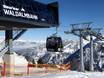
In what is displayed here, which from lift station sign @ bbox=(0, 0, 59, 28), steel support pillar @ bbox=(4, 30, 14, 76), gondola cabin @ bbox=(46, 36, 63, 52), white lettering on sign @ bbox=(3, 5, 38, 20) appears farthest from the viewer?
steel support pillar @ bbox=(4, 30, 14, 76)

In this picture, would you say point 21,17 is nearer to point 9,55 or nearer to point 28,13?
point 28,13

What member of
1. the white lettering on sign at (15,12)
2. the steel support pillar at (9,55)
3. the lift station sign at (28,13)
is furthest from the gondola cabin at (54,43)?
the steel support pillar at (9,55)

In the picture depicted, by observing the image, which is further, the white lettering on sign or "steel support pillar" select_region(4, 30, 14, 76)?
"steel support pillar" select_region(4, 30, 14, 76)

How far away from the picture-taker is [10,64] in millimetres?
33875

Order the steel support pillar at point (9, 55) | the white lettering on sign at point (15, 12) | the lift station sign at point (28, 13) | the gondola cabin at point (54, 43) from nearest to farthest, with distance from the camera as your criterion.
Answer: the white lettering on sign at point (15, 12), the lift station sign at point (28, 13), the gondola cabin at point (54, 43), the steel support pillar at point (9, 55)

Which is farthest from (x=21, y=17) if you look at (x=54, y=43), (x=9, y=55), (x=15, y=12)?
(x=9, y=55)

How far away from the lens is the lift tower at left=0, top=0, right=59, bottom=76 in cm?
2592

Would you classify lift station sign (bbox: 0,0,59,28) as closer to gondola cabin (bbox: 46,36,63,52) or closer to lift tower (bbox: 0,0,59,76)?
lift tower (bbox: 0,0,59,76)

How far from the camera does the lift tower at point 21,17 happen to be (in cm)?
2592

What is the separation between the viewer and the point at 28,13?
1110 inches

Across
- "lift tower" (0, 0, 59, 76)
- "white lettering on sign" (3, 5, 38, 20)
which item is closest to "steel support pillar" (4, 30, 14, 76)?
"lift tower" (0, 0, 59, 76)

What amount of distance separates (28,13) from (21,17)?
1074 mm

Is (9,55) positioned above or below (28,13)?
below

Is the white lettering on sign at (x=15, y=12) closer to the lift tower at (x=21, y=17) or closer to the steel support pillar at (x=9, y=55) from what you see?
the lift tower at (x=21, y=17)
